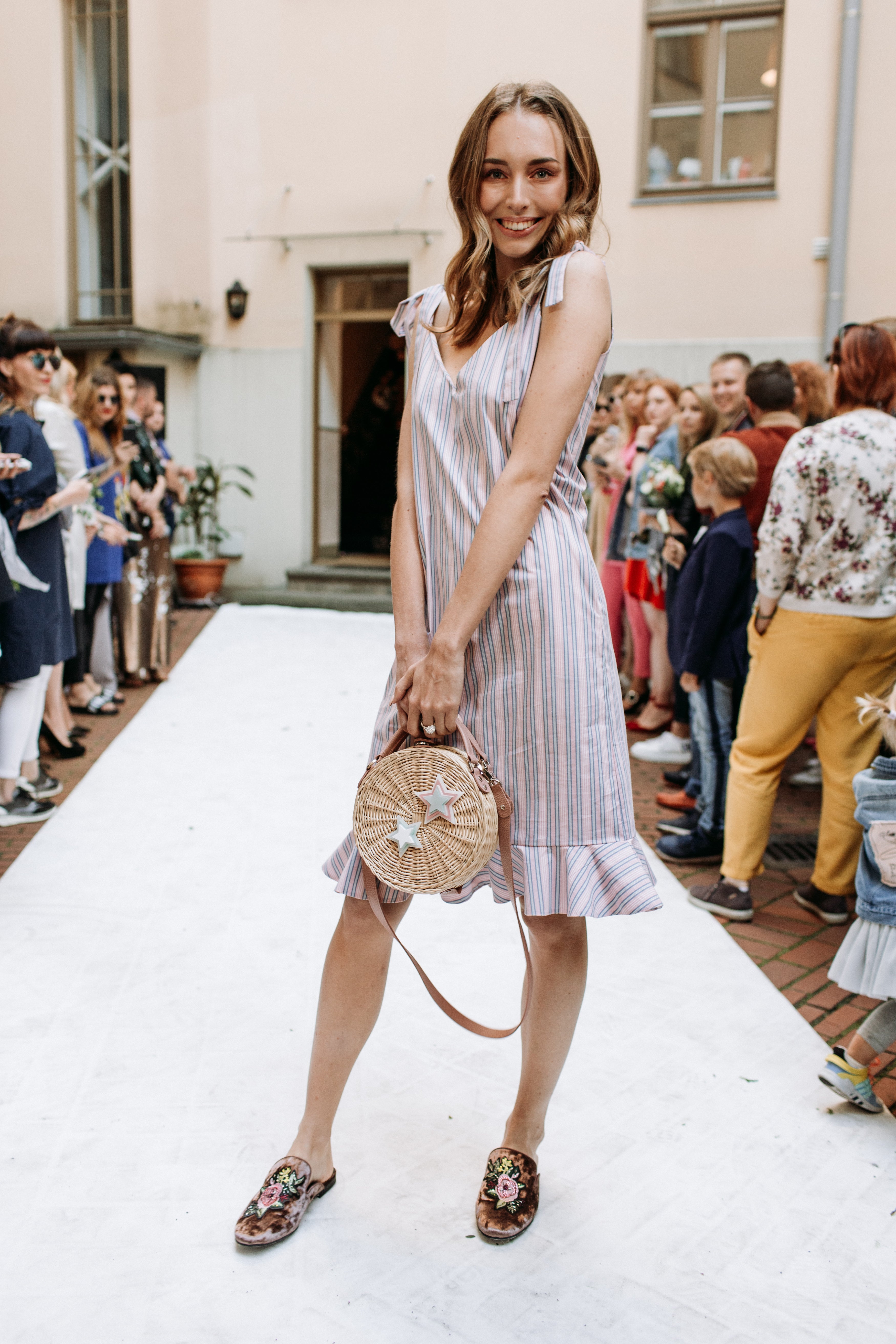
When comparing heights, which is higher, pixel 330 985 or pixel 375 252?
pixel 375 252

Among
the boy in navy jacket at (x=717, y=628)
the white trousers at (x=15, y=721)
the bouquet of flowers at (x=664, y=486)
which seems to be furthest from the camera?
the bouquet of flowers at (x=664, y=486)

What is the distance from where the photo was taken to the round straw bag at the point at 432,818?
1918 mm

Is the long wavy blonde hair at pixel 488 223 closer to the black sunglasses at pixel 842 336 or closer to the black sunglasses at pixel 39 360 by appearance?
the black sunglasses at pixel 842 336

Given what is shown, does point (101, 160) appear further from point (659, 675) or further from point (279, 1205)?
point (279, 1205)

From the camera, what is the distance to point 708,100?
1045cm

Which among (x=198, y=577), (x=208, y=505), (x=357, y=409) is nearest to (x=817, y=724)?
(x=198, y=577)

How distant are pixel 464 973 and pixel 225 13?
10.9 meters

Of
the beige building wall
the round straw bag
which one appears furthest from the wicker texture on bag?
the beige building wall

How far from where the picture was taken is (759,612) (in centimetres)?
385

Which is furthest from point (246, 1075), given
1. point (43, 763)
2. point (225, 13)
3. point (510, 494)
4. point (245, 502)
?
point (225, 13)

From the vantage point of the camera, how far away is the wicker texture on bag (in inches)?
75.5

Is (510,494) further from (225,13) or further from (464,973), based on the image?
(225,13)

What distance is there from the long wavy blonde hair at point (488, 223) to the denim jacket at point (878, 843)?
5.00 feet

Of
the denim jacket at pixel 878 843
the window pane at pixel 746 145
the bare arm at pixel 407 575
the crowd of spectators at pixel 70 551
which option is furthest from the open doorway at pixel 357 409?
the bare arm at pixel 407 575
